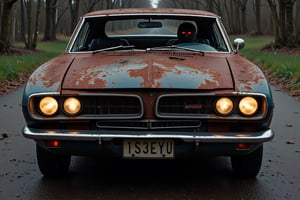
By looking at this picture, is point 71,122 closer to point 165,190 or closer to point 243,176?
point 165,190

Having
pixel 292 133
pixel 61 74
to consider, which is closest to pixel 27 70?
pixel 292 133

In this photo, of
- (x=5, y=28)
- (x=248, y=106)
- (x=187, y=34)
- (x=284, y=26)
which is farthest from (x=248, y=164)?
(x=284, y=26)

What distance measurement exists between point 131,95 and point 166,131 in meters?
0.37

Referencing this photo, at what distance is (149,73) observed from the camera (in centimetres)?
389

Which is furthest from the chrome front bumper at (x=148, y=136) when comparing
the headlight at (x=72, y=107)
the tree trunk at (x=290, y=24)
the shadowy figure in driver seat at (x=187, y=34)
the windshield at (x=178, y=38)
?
the tree trunk at (x=290, y=24)

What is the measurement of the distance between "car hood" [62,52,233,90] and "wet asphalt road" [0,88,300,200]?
84 centimetres

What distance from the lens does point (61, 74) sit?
4043 mm

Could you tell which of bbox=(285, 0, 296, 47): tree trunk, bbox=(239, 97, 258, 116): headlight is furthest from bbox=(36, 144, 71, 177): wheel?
bbox=(285, 0, 296, 47): tree trunk

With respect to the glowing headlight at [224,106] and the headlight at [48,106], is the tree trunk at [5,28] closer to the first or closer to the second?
the headlight at [48,106]

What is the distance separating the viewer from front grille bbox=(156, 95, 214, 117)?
3.75 m

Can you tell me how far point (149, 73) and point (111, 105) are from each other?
390 mm

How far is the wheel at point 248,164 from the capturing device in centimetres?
418

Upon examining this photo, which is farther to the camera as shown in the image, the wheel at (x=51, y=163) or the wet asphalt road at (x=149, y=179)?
the wheel at (x=51, y=163)

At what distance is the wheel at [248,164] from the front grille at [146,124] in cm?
70
